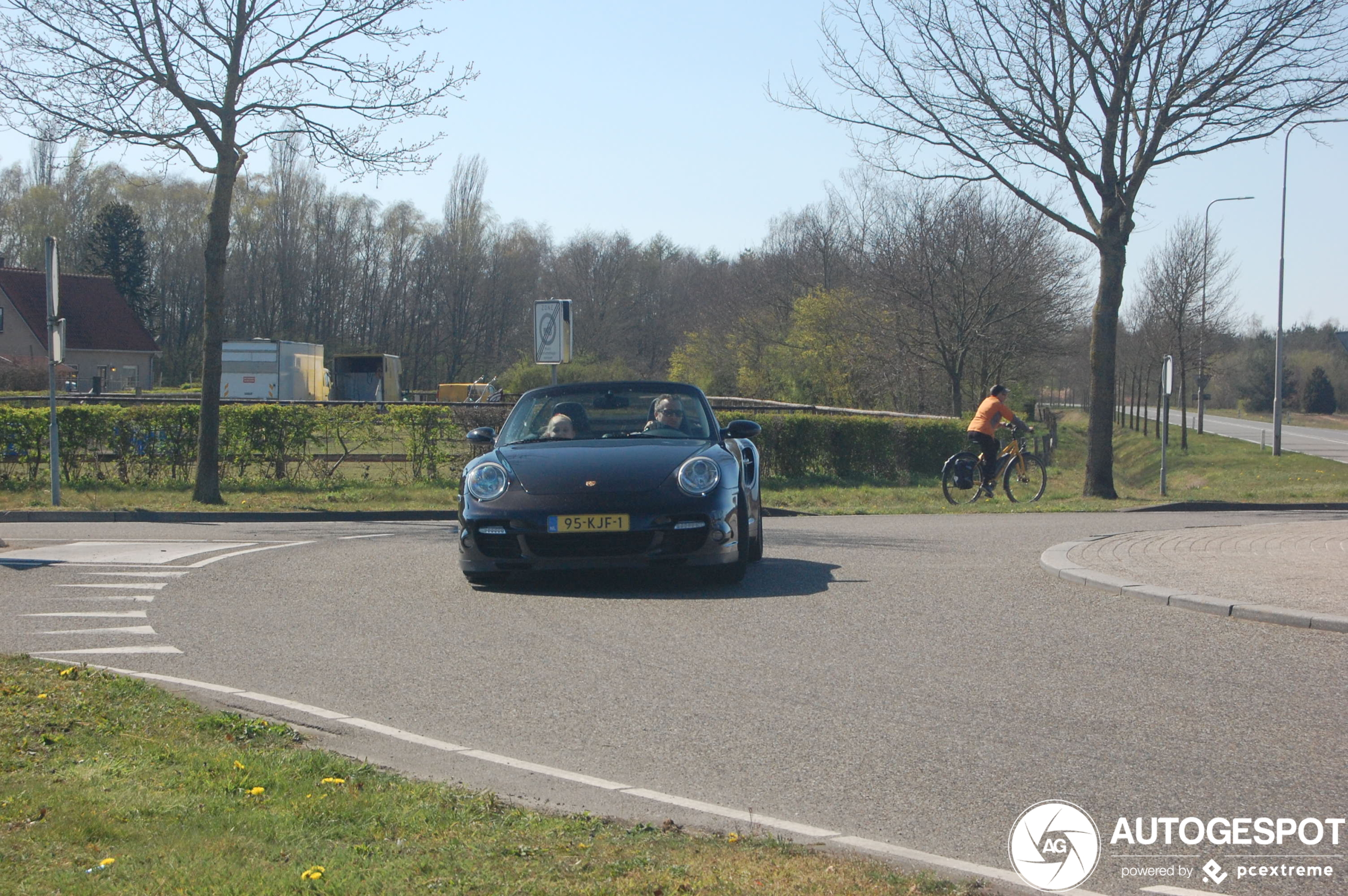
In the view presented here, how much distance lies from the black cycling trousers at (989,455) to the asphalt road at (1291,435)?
23142mm

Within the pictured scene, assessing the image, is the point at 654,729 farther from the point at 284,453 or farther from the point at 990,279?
the point at 990,279

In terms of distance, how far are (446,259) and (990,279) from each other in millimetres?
46535

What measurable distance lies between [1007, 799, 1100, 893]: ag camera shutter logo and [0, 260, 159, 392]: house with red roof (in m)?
65.3

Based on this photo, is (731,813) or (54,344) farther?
(54,344)

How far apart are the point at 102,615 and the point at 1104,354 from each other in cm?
1751

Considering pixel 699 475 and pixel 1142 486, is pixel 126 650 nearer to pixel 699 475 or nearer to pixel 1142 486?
pixel 699 475

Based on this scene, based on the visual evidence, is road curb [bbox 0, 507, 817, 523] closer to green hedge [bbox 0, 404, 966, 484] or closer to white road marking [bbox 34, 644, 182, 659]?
green hedge [bbox 0, 404, 966, 484]

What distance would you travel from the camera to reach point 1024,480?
19.6m

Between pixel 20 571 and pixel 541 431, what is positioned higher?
pixel 541 431

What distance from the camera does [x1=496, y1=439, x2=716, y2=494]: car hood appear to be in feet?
27.7

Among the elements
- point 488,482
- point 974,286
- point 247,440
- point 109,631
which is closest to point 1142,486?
point 974,286

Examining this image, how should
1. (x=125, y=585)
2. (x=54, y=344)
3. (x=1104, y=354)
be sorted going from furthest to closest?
(x=1104, y=354)
(x=54, y=344)
(x=125, y=585)

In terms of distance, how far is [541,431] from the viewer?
9.70 meters

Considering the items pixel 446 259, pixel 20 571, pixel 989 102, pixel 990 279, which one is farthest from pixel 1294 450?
pixel 446 259
